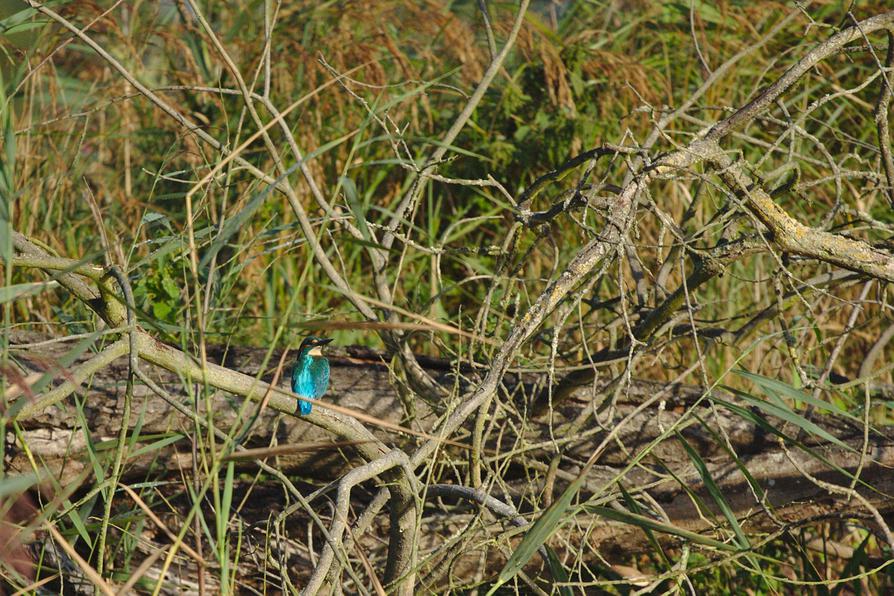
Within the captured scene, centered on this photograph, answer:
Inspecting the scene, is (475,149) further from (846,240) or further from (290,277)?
(846,240)

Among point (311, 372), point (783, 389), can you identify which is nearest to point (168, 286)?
point (311, 372)

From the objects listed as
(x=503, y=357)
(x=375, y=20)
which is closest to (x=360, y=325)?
(x=503, y=357)

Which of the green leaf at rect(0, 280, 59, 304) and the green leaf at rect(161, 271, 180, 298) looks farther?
the green leaf at rect(161, 271, 180, 298)

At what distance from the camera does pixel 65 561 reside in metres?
2.45

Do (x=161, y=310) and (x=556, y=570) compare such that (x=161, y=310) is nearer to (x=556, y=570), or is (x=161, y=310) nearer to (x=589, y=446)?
(x=589, y=446)

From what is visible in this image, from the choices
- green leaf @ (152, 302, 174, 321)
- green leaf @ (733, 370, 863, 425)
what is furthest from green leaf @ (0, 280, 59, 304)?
green leaf @ (152, 302, 174, 321)

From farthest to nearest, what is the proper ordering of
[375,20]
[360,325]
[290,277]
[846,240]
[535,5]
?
[535,5], [375,20], [290,277], [846,240], [360,325]

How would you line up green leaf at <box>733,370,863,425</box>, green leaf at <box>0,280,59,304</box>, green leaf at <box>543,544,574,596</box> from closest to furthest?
1. green leaf at <box>0,280,59,304</box>
2. green leaf at <box>543,544,574,596</box>
3. green leaf at <box>733,370,863,425</box>

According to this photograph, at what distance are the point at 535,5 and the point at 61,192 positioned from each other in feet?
11.1

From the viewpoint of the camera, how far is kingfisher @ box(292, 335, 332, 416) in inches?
99.2

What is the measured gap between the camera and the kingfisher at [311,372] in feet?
8.27

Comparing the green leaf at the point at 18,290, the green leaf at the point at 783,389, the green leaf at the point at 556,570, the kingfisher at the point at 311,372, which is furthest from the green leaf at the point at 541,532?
the kingfisher at the point at 311,372

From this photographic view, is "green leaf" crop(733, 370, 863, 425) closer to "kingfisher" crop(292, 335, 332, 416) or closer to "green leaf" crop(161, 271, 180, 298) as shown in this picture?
"kingfisher" crop(292, 335, 332, 416)

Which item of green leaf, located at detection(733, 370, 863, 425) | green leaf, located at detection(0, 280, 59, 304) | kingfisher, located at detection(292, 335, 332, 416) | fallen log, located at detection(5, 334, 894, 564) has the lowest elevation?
fallen log, located at detection(5, 334, 894, 564)
